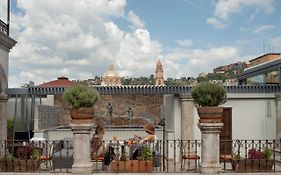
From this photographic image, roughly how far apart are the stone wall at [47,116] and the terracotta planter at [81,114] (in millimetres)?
8889

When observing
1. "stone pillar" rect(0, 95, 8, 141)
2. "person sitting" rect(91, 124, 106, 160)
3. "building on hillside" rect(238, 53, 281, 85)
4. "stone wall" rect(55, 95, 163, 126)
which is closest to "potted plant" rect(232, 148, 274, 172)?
"person sitting" rect(91, 124, 106, 160)

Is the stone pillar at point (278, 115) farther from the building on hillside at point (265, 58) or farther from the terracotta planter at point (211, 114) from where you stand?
the terracotta planter at point (211, 114)

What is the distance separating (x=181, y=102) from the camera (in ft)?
48.2

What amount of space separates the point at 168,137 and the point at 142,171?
17.2 feet

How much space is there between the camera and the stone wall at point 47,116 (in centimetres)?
1853

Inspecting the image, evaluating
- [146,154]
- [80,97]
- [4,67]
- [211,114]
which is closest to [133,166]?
[146,154]

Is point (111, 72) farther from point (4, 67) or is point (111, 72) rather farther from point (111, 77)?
point (4, 67)

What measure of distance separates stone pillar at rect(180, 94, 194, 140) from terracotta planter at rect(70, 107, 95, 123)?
553 cm

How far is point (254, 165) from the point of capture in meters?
10.5

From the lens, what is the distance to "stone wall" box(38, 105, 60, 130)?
18.5m

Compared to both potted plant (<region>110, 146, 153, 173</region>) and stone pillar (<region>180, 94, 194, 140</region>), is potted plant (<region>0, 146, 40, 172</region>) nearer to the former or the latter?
potted plant (<region>110, 146, 153, 173</region>)

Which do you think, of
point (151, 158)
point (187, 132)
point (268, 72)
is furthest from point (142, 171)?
point (268, 72)

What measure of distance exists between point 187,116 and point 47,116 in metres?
8.35

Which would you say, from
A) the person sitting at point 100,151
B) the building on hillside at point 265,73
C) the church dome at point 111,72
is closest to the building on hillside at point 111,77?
the church dome at point 111,72
